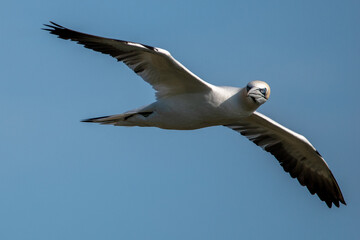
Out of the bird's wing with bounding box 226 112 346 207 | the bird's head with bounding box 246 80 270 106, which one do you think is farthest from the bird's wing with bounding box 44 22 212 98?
the bird's wing with bounding box 226 112 346 207

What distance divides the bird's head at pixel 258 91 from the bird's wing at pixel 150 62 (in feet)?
2.42

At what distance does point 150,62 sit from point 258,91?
1.89m

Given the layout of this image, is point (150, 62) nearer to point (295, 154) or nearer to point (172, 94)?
point (172, 94)

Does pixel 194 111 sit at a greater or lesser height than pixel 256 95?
lesser

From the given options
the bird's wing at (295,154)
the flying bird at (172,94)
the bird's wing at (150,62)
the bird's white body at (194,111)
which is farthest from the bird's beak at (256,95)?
the bird's wing at (295,154)

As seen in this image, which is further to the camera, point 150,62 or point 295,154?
point 295,154

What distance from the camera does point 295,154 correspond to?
1549cm

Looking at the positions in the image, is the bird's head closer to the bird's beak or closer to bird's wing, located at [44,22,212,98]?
the bird's beak

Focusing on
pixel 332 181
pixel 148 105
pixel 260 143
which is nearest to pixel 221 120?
pixel 148 105

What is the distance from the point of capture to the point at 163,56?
12.2 meters

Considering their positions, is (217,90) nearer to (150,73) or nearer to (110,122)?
(150,73)

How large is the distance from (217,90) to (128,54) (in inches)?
63.2

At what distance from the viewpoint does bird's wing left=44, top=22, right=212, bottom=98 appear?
476 inches

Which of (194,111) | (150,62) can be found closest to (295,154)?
(194,111)
